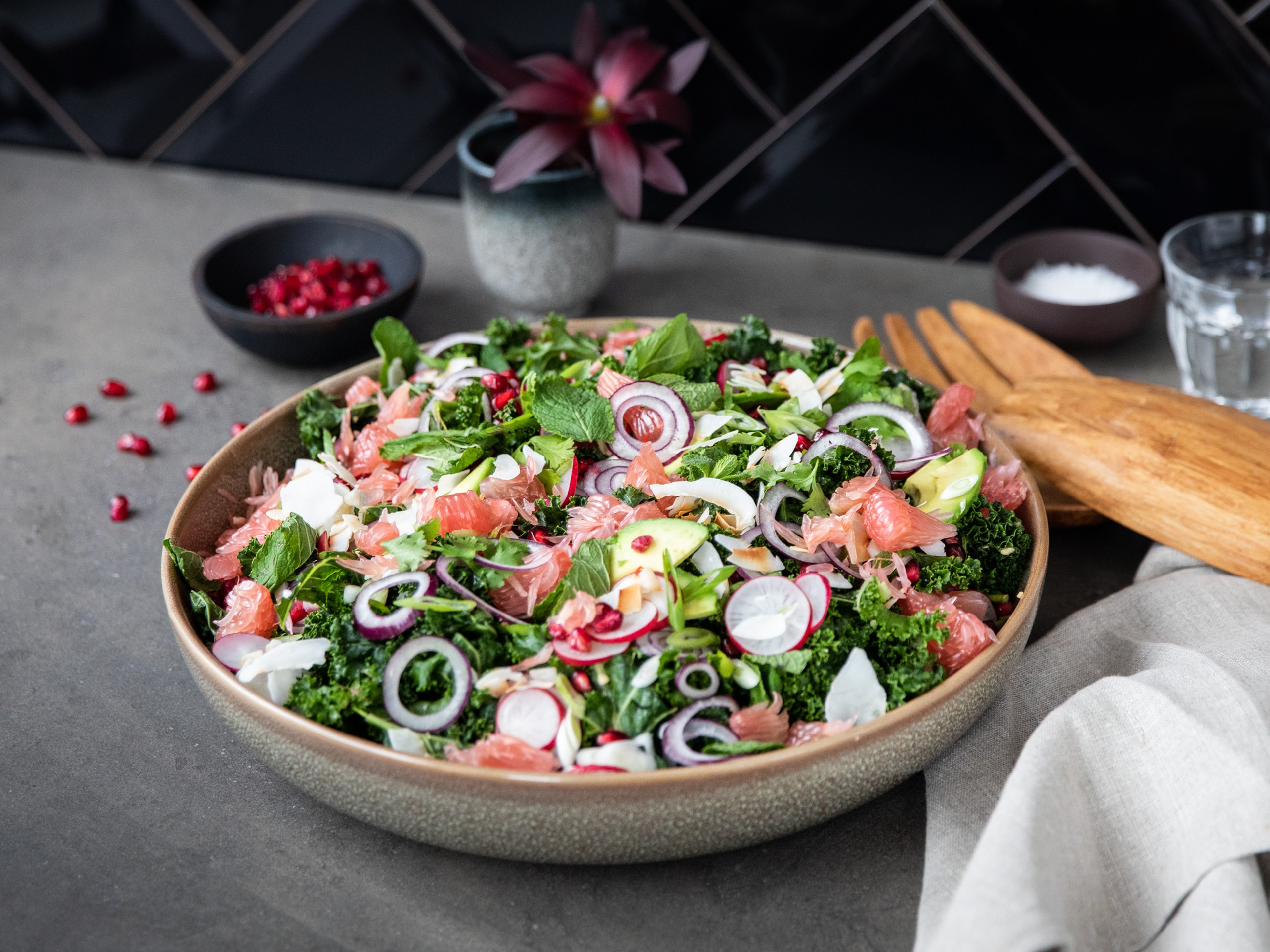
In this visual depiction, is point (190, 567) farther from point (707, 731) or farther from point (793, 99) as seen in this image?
point (793, 99)

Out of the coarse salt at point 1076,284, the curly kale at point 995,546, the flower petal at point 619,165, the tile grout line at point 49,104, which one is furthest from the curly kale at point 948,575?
the tile grout line at point 49,104

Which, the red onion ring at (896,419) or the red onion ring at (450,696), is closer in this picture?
the red onion ring at (450,696)

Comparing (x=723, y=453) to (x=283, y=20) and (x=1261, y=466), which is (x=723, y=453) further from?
(x=283, y=20)

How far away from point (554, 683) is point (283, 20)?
2500 millimetres

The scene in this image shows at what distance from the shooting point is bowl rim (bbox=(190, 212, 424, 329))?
8.40 feet

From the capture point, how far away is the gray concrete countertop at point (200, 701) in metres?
1.55

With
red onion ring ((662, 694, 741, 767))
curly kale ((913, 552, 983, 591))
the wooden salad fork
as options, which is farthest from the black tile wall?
Result: red onion ring ((662, 694, 741, 767))

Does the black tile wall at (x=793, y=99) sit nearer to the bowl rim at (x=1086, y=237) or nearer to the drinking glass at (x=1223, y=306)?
the bowl rim at (x=1086, y=237)

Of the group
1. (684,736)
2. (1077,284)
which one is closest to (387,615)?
(684,736)

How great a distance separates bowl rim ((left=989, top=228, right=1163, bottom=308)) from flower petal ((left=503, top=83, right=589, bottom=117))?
3.45 feet

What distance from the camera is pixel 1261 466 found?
196 centimetres

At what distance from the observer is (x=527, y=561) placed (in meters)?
1.66

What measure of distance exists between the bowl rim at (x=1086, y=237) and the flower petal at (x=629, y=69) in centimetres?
94

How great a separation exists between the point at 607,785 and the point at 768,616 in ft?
1.11
